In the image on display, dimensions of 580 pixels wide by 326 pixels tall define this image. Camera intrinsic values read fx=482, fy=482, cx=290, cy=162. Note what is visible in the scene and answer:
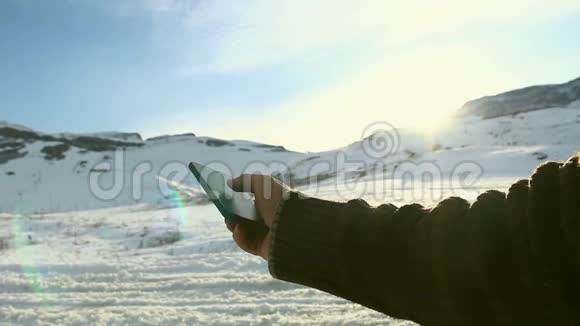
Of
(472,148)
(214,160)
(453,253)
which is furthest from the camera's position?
(214,160)

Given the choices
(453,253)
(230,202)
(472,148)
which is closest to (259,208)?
(230,202)

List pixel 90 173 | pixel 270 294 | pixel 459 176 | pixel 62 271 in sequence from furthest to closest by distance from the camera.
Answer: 1. pixel 90 173
2. pixel 459 176
3. pixel 62 271
4. pixel 270 294

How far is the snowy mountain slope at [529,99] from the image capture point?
1858 inches

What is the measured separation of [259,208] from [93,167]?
2973 cm

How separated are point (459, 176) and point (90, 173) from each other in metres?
21.2

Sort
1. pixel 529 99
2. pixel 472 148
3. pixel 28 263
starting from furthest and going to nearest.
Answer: pixel 529 99 < pixel 472 148 < pixel 28 263

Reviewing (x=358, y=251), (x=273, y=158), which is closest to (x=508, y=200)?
(x=358, y=251)

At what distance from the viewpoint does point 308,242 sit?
1434mm

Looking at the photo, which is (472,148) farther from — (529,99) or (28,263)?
(529,99)

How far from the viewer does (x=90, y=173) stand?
27641 mm

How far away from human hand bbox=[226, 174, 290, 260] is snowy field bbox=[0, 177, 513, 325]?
2.73 meters

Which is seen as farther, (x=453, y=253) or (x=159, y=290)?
(x=159, y=290)

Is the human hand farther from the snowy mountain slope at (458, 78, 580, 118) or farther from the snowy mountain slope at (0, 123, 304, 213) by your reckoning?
the snowy mountain slope at (458, 78, 580, 118)

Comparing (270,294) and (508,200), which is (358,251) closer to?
(508,200)
